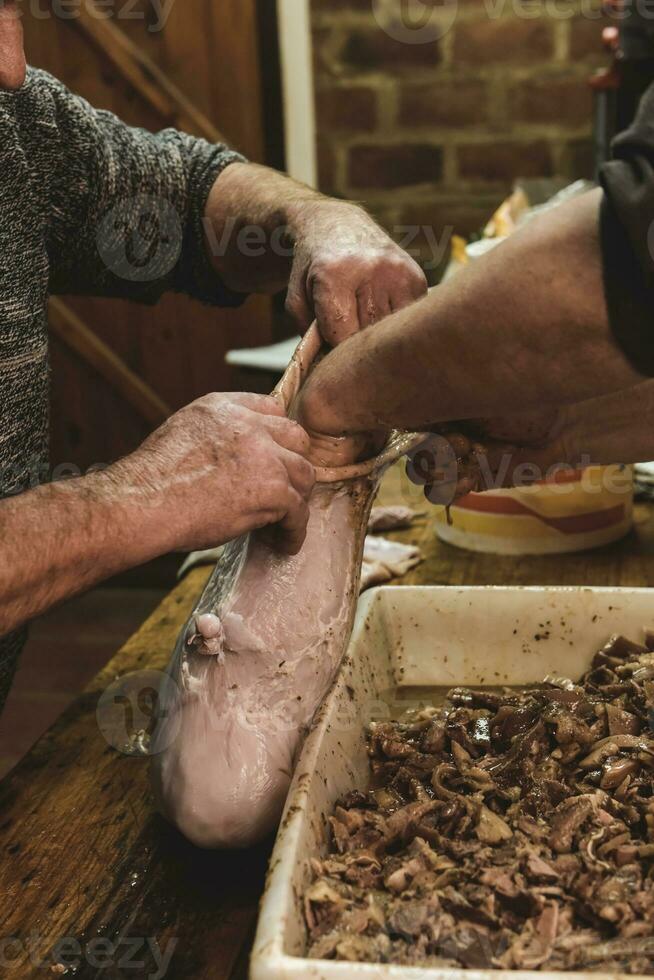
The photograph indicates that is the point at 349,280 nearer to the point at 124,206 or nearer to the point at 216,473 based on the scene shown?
the point at 216,473

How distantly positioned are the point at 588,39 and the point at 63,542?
335cm

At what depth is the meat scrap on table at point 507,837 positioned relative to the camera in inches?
36.2

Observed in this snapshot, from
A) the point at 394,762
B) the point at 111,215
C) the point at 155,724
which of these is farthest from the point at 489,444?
the point at 111,215

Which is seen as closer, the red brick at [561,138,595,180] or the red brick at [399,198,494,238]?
the red brick at [561,138,595,180]

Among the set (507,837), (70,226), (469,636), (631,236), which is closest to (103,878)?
(507,837)

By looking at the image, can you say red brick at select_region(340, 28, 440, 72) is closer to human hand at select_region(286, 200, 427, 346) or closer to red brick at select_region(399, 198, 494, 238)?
red brick at select_region(399, 198, 494, 238)

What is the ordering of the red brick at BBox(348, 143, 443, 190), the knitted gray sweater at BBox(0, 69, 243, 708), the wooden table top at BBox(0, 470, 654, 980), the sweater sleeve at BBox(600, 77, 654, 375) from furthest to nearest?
the red brick at BBox(348, 143, 443, 190) → the knitted gray sweater at BBox(0, 69, 243, 708) → the wooden table top at BBox(0, 470, 654, 980) → the sweater sleeve at BBox(600, 77, 654, 375)

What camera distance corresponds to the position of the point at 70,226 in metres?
1.71

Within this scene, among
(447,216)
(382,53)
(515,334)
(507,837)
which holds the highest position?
(515,334)

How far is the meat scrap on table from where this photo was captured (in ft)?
3.02

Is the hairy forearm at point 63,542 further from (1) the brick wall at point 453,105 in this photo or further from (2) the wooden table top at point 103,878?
(1) the brick wall at point 453,105

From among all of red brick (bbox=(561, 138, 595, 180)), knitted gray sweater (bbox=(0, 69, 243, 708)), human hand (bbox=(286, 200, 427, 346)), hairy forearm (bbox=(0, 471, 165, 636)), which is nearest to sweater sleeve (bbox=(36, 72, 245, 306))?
knitted gray sweater (bbox=(0, 69, 243, 708))

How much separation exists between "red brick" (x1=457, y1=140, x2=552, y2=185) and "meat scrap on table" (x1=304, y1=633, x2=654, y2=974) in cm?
293

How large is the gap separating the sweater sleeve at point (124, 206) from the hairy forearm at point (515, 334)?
0.78 metres
